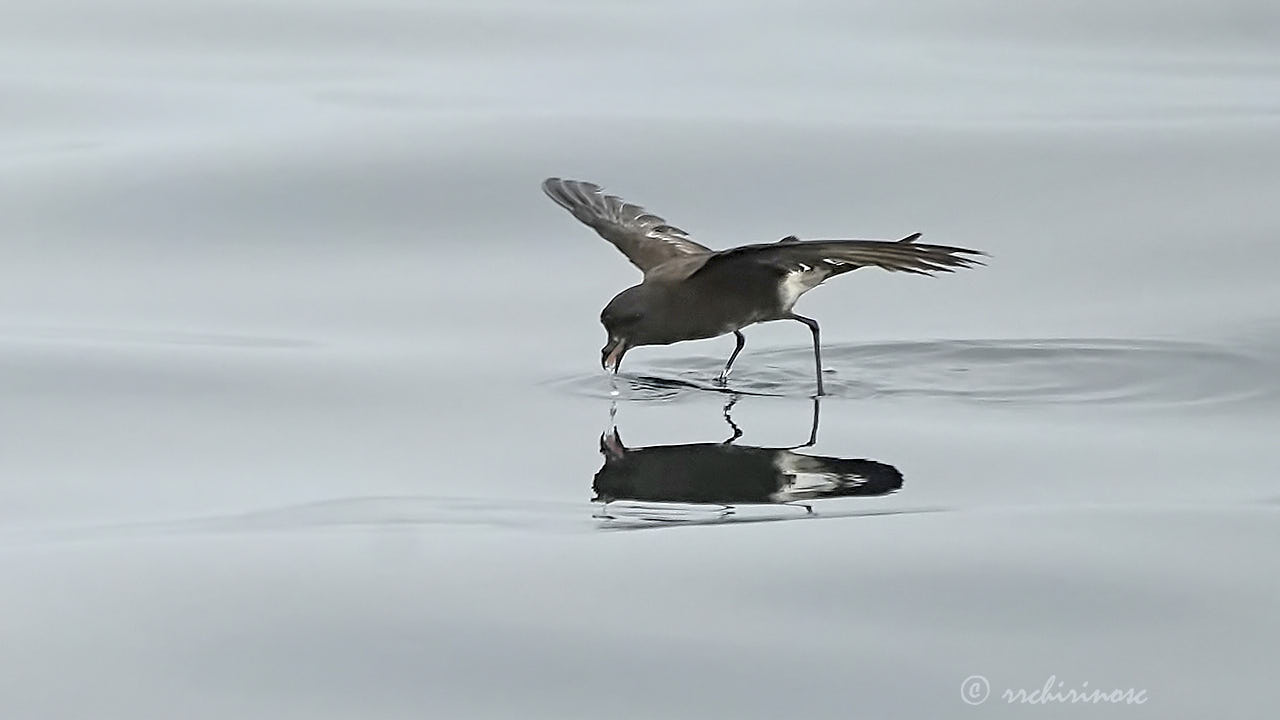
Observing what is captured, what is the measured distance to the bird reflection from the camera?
5.09 m

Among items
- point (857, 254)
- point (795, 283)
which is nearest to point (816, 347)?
point (795, 283)

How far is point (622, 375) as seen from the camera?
6.95 m

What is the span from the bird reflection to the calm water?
24 mm

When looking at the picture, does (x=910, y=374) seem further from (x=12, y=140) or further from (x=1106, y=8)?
(x=1106, y=8)

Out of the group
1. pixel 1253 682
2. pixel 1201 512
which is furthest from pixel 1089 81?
pixel 1253 682

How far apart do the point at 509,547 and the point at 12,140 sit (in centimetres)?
642

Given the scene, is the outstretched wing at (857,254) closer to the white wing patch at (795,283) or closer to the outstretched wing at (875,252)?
the outstretched wing at (875,252)

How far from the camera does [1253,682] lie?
370cm

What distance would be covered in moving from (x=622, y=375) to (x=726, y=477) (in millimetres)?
1660

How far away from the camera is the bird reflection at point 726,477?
5.09 metres

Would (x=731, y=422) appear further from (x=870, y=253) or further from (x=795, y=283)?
(x=795, y=283)

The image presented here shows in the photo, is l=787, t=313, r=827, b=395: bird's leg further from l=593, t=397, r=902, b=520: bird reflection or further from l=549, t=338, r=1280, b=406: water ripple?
l=593, t=397, r=902, b=520: bird reflection

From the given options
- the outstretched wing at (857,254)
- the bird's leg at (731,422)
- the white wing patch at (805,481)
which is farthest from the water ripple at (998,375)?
the white wing patch at (805,481)

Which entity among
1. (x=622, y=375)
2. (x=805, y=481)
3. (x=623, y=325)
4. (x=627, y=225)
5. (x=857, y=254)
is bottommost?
(x=805, y=481)
